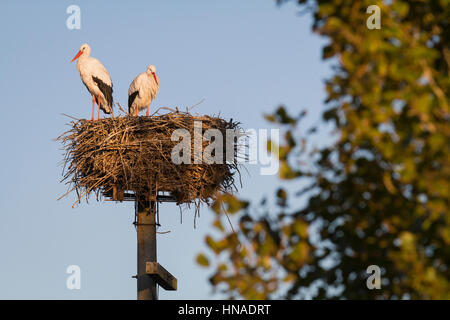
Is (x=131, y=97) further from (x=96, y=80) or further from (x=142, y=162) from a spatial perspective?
(x=142, y=162)

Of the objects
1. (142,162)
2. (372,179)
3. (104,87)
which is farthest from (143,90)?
(372,179)

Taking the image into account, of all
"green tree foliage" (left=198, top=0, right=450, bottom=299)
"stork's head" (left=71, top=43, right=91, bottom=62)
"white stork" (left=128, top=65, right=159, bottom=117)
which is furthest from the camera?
"stork's head" (left=71, top=43, right=91, bottom=62)

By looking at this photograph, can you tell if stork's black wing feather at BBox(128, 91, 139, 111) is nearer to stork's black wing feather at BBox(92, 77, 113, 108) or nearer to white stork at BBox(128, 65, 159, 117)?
white stork at BBox(128, 65, 159, 117)

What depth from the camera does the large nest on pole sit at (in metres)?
7.91

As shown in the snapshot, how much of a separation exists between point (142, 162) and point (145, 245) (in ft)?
3.43

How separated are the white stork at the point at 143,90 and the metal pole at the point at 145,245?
3.83 m

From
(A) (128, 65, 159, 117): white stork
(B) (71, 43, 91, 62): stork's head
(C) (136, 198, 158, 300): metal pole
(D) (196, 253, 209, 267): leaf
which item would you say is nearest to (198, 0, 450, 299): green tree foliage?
(D) (196, 253, 209, 267): leaf

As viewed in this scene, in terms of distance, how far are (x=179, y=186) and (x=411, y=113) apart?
591 centimetres

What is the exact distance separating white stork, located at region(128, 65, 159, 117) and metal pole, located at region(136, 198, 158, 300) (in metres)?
3.83

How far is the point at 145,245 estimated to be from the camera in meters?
7.49

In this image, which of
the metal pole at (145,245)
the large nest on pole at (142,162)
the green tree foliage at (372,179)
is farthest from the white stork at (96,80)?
the green tree foliage at (372,179)

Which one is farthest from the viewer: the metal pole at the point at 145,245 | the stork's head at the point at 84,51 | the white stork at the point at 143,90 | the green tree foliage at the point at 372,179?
the stork's head at the point at 84,51

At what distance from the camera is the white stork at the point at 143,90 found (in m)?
11.3

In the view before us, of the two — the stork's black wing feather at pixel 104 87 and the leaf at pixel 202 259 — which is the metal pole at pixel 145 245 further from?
the leaf at pixel 202 259
